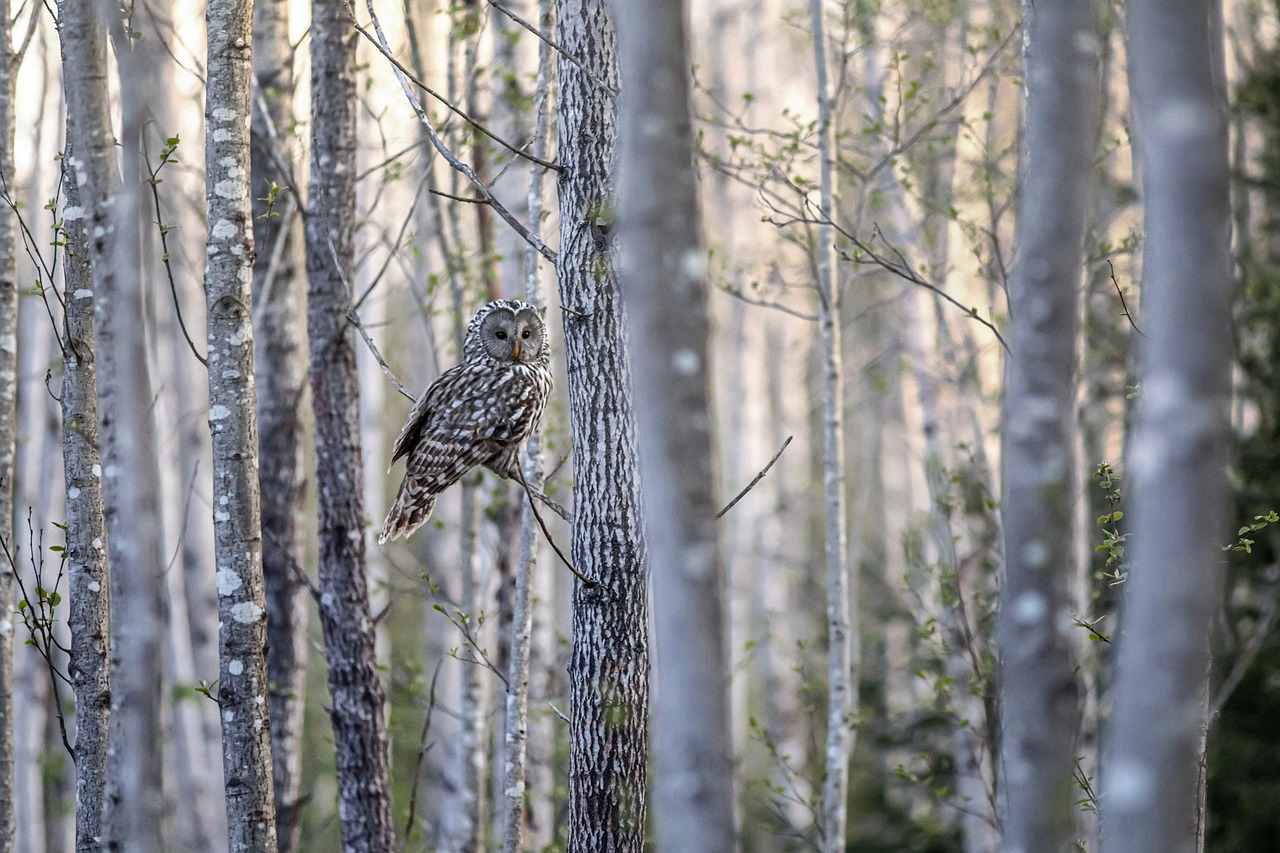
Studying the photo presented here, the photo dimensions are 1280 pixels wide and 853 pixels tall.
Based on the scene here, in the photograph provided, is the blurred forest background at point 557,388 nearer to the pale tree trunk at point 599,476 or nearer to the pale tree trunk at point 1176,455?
the pale tree trunk at point 599,476

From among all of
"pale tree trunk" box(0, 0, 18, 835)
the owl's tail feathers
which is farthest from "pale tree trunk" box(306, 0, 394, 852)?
"pale tree trunk" box(0, 0, 18, 835)

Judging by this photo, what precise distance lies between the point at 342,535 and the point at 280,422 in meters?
0.98

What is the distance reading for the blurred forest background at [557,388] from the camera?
191 inches

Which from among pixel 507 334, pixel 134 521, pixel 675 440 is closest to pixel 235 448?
pixel 134 521

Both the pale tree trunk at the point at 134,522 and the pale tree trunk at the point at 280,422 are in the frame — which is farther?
the pale tree trunk at the point at 280,422

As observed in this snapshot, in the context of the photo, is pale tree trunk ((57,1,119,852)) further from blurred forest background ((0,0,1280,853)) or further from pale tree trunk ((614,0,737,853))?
pale tree trunk ((614,0,737,853))

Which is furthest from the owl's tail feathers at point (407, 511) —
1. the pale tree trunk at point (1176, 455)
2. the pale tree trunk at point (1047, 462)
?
the pale tree trunk at point (1176, 455)

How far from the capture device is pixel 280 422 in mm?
5488

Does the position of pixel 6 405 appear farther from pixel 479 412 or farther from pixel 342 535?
pixel 479 412

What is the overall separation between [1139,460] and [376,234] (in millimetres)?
8226

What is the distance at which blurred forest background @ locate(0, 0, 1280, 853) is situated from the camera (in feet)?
15.9

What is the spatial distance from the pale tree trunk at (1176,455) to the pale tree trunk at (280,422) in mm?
4317

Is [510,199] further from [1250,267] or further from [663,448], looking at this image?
[1250,267]

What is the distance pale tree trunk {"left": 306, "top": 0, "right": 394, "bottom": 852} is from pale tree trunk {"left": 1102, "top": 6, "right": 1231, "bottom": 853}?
366 centimetres
